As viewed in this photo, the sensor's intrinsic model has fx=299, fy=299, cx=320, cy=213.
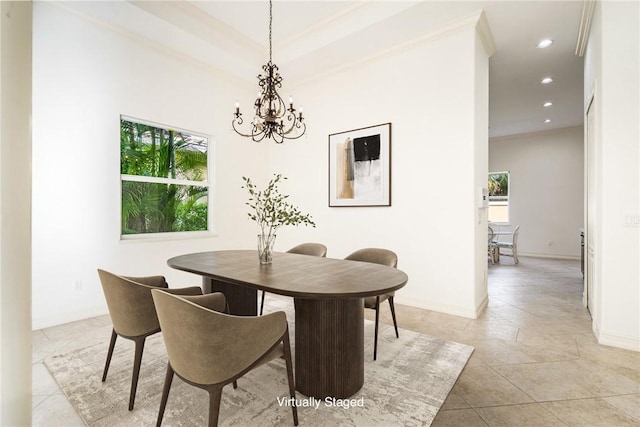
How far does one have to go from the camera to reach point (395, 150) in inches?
150

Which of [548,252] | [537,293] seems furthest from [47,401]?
[548,252]

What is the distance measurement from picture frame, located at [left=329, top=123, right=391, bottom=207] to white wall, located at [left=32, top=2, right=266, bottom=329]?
7.13 feet

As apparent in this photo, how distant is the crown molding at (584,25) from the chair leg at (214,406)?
4456 millimetres

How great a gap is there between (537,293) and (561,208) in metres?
4.41

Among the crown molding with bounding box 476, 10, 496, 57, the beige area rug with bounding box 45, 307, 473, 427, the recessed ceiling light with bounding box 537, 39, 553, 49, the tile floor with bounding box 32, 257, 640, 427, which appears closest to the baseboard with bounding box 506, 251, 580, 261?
the tile floor with bounding box 32, 257, 640, 427

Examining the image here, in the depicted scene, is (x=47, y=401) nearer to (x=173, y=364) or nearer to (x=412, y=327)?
(x=173, y=364)

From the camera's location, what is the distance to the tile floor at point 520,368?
1686 millimetres

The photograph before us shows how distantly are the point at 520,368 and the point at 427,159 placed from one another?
88.5 inches

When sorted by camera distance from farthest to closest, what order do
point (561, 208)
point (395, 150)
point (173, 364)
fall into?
1. point (561, 208)
2. point (395, 150)
3. point (173, 364)

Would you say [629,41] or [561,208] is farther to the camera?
[561,208]

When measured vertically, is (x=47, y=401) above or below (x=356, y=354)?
below

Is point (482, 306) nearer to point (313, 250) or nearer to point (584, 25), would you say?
point (313, 250)

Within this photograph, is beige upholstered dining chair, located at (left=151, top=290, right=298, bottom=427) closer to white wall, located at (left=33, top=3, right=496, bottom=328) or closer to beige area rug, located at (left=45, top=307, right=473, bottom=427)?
beige area rug, located at (left=45, top=307, right=473, bottom=427)

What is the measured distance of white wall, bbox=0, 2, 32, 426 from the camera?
579 mm
